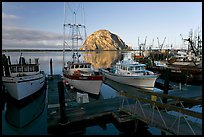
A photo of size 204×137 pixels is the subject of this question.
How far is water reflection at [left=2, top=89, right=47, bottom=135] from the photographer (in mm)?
13930

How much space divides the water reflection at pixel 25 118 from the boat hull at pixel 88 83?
4731 mm

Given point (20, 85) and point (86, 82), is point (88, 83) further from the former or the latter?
point (20, 85)

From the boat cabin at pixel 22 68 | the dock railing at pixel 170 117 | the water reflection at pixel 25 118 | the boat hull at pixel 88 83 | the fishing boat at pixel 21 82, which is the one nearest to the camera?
the dock railing at pixel 170 117

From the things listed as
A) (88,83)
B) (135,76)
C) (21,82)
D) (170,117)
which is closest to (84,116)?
(170,117)

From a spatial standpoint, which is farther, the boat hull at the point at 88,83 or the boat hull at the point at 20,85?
the boat hull at the point at 88,83

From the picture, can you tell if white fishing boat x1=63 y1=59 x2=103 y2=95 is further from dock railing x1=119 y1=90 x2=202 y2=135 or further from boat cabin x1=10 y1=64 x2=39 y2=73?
dock railing x1=119 y1=90 x2=202 y2=135

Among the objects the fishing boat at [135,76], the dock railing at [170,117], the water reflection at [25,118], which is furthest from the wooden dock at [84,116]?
the fishing boat at [135,76]

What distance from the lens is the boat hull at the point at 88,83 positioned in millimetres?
21016

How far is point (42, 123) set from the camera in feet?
49.9

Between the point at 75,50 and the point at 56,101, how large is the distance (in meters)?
13.7

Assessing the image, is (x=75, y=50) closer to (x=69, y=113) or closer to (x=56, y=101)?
(x=56, y=101)

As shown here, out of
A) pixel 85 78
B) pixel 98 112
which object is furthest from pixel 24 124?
pixel 85 78

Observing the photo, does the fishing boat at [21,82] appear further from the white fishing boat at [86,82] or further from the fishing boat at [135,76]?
the fishing boat at [135,76]

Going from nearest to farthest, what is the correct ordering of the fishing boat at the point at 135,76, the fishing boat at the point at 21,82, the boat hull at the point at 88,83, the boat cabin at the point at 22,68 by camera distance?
1. the fishing boat at the point at 21,82
2. the boat hull at the point at 88,83
3. the boat cabin at the point at 22,68
4. the fishing boat at the point at 135,76
